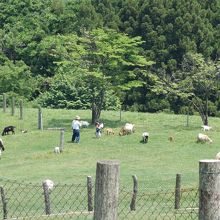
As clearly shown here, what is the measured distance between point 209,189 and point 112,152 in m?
23.7

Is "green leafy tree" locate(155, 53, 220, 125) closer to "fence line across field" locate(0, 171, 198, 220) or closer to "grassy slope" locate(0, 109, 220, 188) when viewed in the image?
"grassy slope" locate(0, 109, 220, 188)

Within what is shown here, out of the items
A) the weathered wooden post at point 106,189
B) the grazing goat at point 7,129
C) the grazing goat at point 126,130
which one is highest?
the weathered wooden post at point 106,189

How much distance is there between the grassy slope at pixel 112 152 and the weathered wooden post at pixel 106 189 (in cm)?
1511

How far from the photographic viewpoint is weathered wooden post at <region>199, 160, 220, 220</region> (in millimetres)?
4836

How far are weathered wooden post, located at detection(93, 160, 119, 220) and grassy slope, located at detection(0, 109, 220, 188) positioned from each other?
49.6ft

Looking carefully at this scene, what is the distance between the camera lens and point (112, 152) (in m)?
28.5

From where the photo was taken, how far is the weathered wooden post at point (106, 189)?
4.87m

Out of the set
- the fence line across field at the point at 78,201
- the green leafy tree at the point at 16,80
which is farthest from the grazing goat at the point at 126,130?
the green leafy tree at the point at 16,80

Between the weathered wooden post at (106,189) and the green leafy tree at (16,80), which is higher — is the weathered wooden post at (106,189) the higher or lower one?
the lower one

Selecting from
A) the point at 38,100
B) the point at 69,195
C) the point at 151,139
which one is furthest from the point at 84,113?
the point at 69,195

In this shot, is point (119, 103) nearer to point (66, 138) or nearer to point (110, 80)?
point (110, 80)

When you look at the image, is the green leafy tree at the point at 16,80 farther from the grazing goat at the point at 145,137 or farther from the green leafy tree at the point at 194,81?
the grazing goat at the point at 145,137

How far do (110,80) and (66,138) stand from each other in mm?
6028

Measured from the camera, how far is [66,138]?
32.3m
